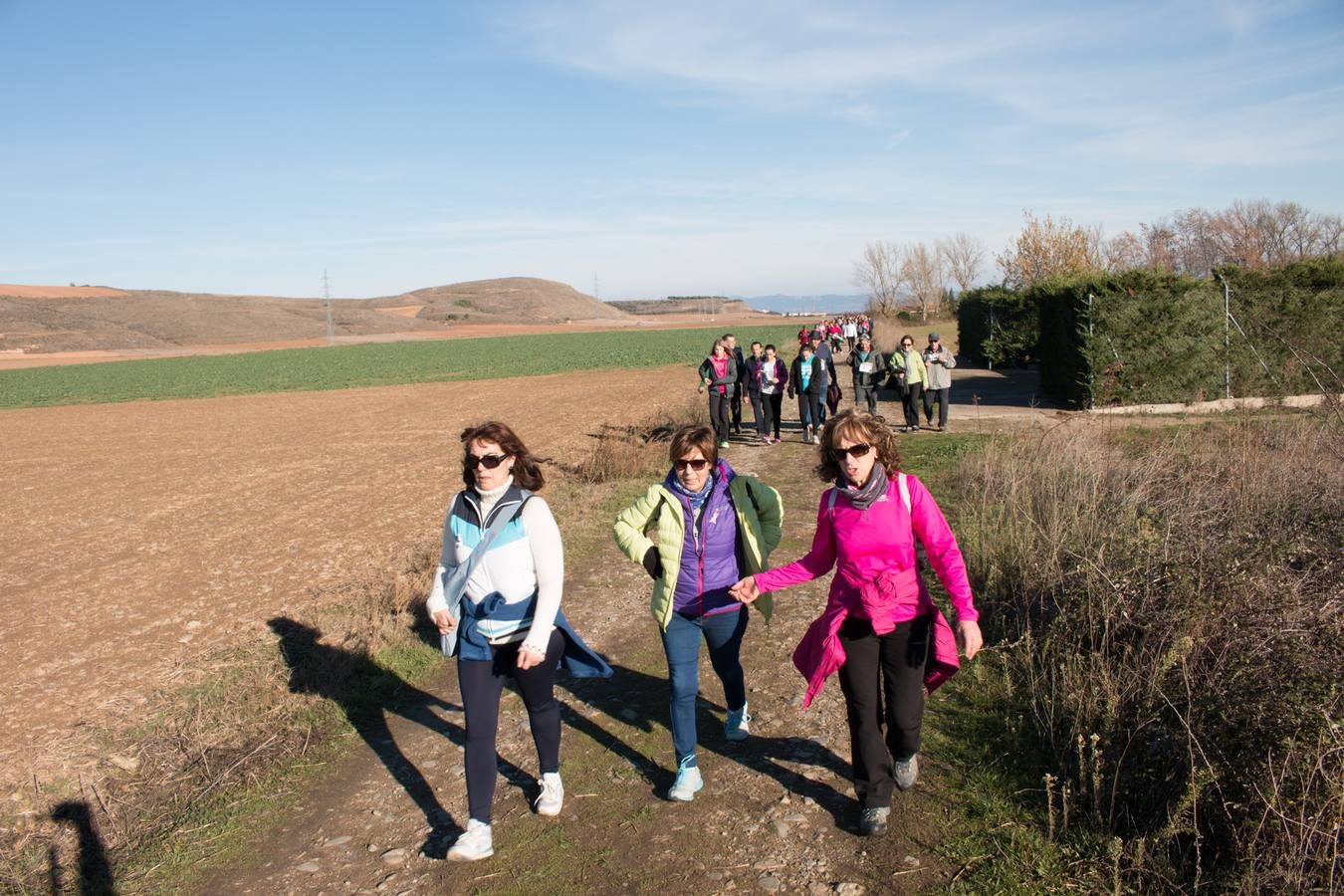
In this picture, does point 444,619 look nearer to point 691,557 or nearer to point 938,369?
point 691,557

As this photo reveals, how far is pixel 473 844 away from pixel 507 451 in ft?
5.51

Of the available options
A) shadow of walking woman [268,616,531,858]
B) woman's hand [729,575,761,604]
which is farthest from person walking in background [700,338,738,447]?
woman's hand [729,575,761,604]

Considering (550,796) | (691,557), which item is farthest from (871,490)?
(550,796)

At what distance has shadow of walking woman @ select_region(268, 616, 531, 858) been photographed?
4.81 metres

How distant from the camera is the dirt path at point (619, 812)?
151 inches

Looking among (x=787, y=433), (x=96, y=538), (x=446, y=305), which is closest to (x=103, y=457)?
(x=96, y=538)

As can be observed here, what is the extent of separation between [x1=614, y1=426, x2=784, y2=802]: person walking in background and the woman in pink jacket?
492 millimetres

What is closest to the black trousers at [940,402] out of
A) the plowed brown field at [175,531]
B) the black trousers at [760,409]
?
the black trousers at [760,409]

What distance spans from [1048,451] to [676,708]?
19.0 ft

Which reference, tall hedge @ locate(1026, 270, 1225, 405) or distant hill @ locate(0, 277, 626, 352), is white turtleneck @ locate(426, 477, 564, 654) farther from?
distant hill @ locate(0, 277, 626, 352)

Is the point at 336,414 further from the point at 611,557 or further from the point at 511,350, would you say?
the point at 511,350

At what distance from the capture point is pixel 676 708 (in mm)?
4320

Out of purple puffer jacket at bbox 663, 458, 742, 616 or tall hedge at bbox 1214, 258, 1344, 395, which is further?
tall hedge at bbox 1214, 258, 1344, 395

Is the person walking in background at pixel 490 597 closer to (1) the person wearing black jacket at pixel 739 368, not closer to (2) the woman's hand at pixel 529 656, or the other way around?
(2) the woman's hand at pixel 529 656
